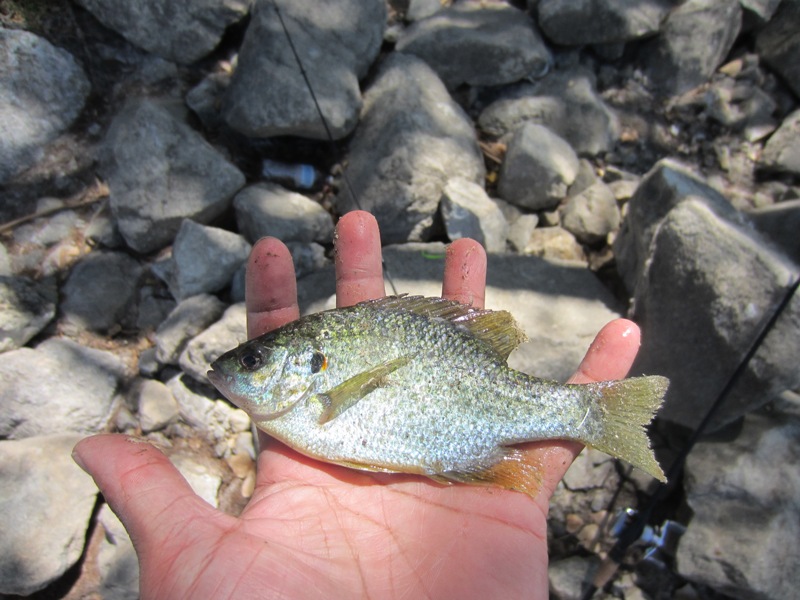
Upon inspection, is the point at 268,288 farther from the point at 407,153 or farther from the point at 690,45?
the point at 690,45

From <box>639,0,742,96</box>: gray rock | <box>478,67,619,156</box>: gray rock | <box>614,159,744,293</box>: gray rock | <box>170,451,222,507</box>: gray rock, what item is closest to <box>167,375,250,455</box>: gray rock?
<box>170,451,222,507</box>: gray rock

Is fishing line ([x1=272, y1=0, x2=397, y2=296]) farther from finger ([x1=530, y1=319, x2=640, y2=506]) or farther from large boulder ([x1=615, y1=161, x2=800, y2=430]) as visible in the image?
large boulder ([x1=615, y1=161, x2=800, y2=430])

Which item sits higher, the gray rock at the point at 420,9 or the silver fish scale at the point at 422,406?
the gray rock at the point at 420,9

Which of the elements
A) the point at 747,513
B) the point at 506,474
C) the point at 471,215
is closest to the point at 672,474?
the point at 747,513

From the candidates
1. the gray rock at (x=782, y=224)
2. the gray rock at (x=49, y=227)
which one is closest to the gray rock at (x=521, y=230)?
the gray rock at (x=782, y=224)

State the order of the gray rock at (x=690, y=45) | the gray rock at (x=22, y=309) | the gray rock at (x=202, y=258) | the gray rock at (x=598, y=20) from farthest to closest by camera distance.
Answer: the gray rock at (x=690, y=45) → the gray rock at (x=598, y=20) → the gray rock at (x=202, y=258) → the gray rock at (x=22, y=309)

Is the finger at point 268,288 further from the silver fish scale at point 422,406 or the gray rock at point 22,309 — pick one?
the gray rock at point 22,309
